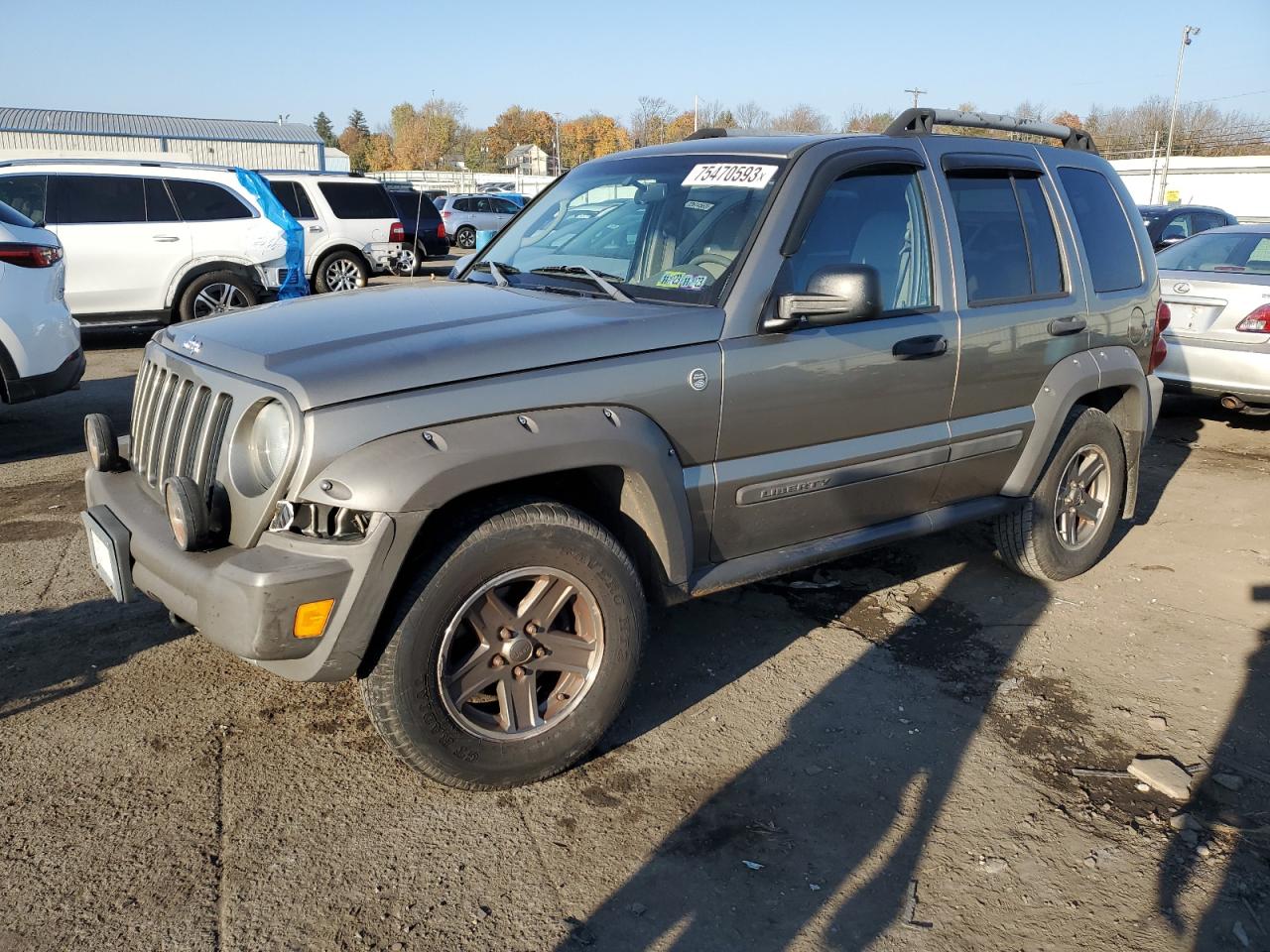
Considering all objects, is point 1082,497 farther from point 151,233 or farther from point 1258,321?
point 151,233

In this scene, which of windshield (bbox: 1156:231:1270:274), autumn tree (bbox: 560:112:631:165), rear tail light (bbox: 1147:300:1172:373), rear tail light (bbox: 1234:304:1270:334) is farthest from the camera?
autumn tree (bbox: 560:112:631:165)

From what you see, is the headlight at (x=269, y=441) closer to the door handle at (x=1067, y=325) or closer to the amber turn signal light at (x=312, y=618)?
the amber turn signal light at (x=312, y=618)

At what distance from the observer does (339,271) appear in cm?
1430

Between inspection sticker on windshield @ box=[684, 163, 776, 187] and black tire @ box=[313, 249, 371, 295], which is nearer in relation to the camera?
inspection sticker on windshield @ box=[684, 163, 776, 187]

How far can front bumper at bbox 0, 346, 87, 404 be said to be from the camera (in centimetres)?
611

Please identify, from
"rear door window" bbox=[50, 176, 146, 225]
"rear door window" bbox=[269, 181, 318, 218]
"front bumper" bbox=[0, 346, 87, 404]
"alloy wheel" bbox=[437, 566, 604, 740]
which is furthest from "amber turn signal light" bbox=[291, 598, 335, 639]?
"rear door window" bbox=[269, 181, 318, 218]

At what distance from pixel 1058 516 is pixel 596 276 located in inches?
102

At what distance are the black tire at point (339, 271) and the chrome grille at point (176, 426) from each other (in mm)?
11097

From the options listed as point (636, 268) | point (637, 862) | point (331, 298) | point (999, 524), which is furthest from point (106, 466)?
point (999, 524)

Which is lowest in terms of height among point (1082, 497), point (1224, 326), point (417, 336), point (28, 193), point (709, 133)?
point (1082, 497)

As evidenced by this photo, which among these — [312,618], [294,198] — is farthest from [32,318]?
[294,198]

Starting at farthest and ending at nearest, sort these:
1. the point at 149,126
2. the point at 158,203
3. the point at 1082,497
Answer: the point at 149,126 → the point at 158,203 → the point at 1082,497

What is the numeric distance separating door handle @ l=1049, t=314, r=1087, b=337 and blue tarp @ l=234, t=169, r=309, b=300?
346 inches

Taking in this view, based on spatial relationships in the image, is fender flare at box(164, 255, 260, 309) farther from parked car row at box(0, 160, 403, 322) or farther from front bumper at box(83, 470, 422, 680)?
front bumper at box(83, 470, 422, 680)
